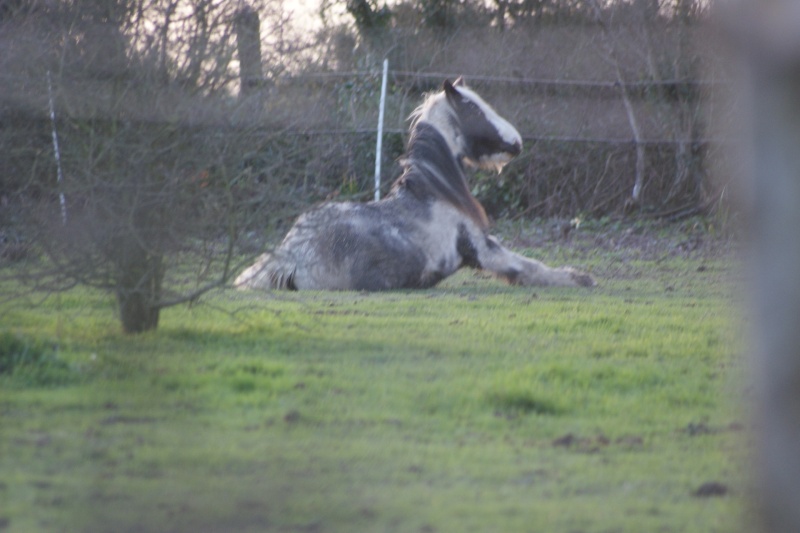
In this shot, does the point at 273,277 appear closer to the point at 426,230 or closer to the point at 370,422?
the point at 426,230

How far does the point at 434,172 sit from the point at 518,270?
1.06m

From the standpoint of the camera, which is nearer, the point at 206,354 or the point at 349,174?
the point at 206,354

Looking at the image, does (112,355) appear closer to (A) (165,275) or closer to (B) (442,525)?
(A) (165,275)

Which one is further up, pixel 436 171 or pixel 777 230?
pixel 436 171

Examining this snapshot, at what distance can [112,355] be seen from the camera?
15.9 feet

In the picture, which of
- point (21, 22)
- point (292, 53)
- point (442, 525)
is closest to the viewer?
point (442, 525)

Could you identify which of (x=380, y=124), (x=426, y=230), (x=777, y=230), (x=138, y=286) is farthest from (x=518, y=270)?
(x=777, y=230)

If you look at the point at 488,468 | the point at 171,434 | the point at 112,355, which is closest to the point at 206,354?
the point at 112,355

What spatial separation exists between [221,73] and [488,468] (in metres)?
2.64

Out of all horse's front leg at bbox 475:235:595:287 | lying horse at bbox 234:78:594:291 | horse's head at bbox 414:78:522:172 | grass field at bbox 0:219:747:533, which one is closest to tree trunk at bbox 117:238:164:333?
grass field at bbox 0:219:747:533

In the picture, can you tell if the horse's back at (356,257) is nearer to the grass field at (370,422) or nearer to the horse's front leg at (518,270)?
the horse's front leg at (518,270)

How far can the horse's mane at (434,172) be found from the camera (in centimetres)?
823

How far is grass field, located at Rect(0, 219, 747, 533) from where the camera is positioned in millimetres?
2955

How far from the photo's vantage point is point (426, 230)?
26.2ft
